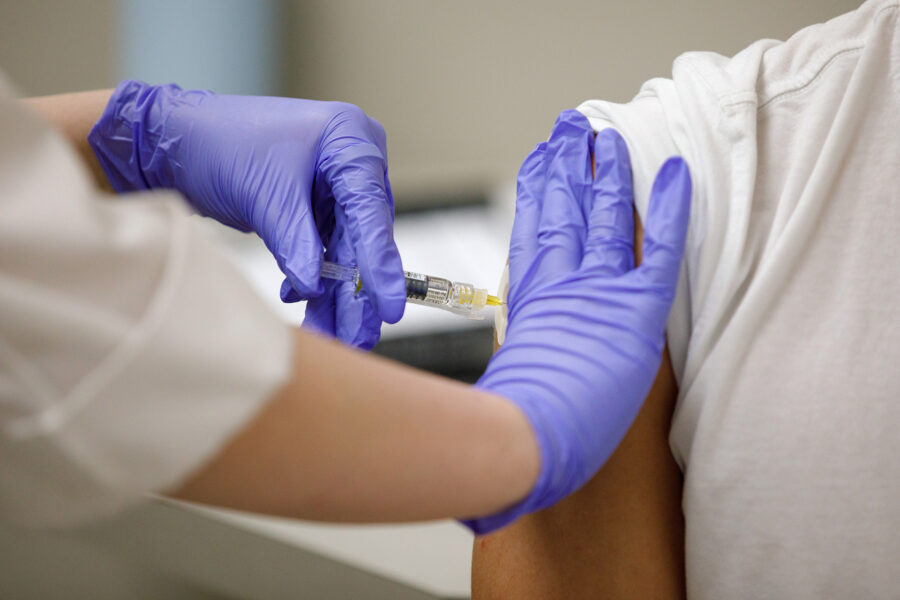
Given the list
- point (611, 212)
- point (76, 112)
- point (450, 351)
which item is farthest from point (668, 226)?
point (450, 351)

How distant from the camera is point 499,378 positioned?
2.51 feet

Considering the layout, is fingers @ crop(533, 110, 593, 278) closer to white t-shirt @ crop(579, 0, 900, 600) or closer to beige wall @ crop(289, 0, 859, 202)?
white t-shirt @ crop(579, 0, 900, 600)

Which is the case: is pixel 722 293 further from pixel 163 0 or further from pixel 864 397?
pixel 163 0

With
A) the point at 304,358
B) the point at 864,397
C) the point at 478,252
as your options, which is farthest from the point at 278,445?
the point at 478,252

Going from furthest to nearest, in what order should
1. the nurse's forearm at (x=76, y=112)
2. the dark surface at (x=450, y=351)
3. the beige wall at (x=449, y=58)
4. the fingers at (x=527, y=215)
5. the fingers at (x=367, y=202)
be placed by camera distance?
the beige wall at (x=449, y=58) → the dark surface at (x=450, y=351) → the nurse's forearm at (x=76, y=112) → the fingers at (x=367, y=202) → the fingers at (x=527, y=215)

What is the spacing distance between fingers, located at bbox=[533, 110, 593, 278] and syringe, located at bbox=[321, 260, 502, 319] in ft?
0.75

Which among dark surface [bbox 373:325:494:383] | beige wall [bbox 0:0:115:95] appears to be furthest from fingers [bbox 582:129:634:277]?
beige wall [bbox 0:0:115:95]

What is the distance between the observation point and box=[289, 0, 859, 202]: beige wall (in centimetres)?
212

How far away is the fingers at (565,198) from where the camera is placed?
0.91 metres

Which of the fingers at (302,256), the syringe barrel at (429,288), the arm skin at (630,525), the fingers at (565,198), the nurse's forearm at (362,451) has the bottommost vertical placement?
A: the arm skin at (630,525)

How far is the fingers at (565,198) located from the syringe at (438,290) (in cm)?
23

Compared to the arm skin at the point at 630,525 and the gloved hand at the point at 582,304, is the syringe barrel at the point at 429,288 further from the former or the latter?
the arm skin at the point at 630,525

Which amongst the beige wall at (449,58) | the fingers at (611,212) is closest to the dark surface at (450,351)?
the beige wall at (449,58)

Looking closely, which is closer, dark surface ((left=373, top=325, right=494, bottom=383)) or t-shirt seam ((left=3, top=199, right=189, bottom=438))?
t-shirt seam ((left=3, top=199, right=189, bottom=438))
